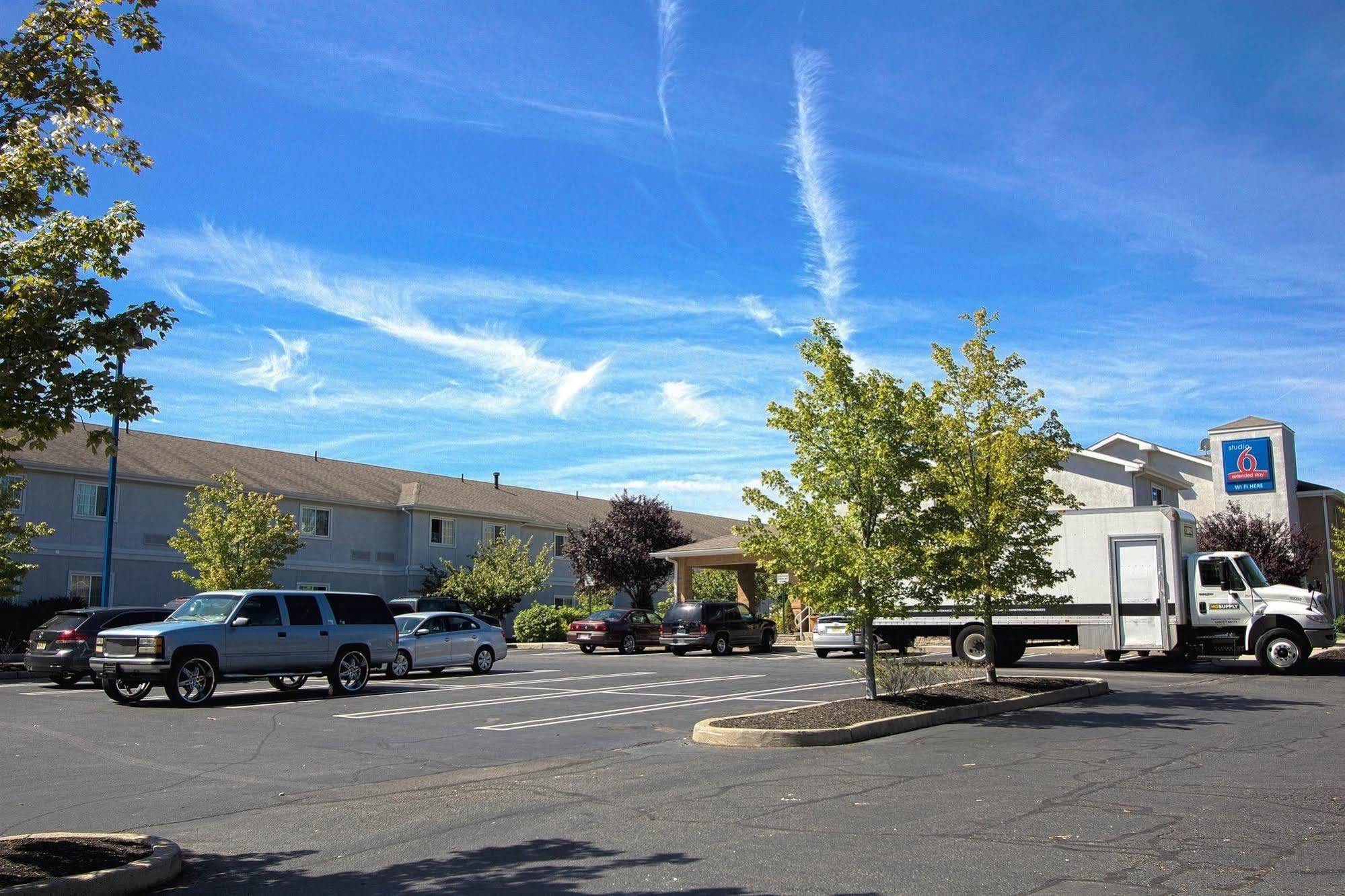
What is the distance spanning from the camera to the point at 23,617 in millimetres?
Result: 30703

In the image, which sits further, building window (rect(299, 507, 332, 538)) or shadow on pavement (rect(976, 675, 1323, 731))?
building window (rect(299, 507, 332, 538))

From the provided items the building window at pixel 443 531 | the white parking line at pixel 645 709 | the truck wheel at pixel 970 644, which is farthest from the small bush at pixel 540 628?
the white parking line at pixel 645 709

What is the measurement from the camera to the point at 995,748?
456 inches

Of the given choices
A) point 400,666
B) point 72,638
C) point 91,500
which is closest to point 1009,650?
point 400,666

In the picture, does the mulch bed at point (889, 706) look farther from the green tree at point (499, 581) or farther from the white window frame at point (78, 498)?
the white window frame at point (78, 498)

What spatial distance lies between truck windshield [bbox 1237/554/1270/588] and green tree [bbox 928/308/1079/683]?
6.90 metres

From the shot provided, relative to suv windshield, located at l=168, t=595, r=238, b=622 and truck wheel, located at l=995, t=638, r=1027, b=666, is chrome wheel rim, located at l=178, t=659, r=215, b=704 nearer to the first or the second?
suv windshield, located at l=168, t=595, r=238, b=622

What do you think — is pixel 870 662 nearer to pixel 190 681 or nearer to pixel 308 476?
pixel 190 681

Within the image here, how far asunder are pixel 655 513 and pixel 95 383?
39.7 meters

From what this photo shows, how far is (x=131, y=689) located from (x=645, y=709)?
830 centimetres

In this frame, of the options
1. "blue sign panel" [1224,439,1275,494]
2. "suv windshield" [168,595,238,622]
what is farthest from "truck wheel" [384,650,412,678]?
"blue sign panel" [1224,439,1275,494]

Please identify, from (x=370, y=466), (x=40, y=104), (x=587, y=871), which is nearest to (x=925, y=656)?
(x=587, y=871)

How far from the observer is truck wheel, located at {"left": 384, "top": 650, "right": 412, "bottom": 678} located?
2172cm

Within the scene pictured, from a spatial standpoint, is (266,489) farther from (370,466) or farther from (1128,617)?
(1128,617)
